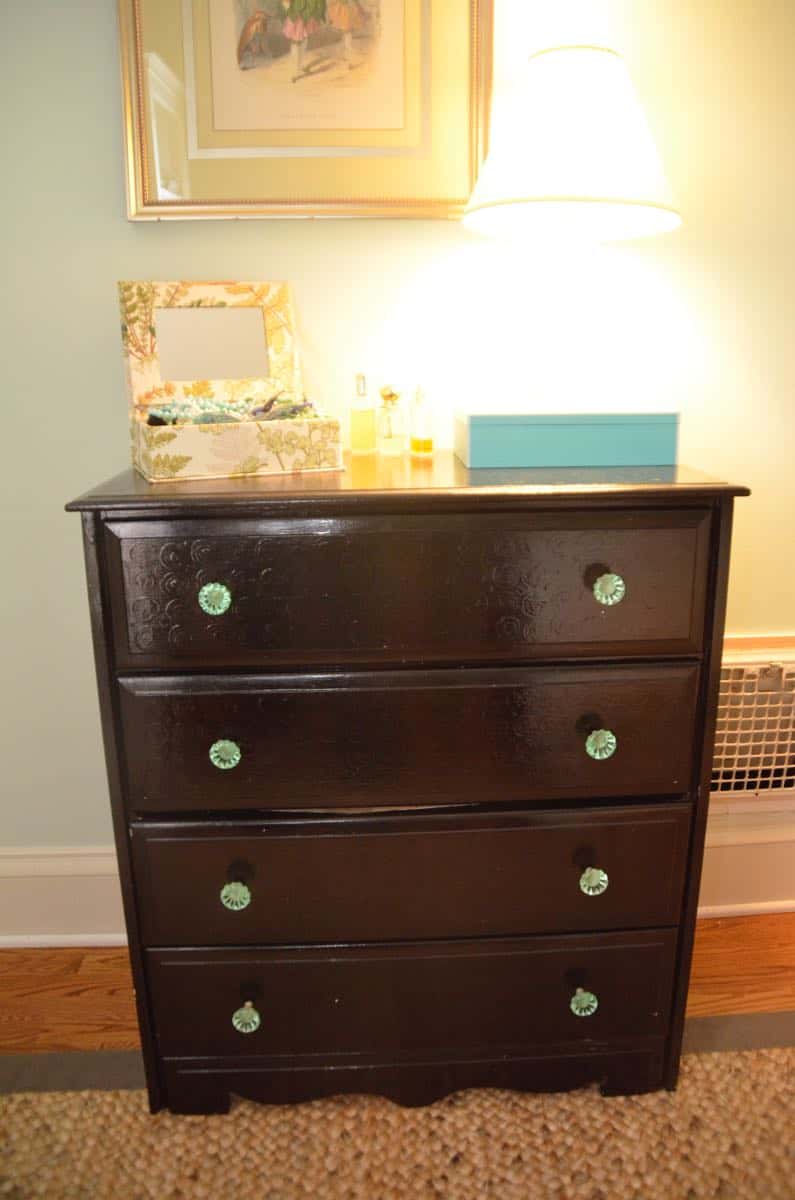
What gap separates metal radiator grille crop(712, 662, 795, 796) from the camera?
1805 mm

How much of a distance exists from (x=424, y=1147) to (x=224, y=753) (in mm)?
725

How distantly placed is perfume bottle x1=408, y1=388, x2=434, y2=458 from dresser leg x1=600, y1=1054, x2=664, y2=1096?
1.07 m

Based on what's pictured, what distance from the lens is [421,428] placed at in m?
1.45

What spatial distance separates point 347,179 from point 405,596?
0.83 meters

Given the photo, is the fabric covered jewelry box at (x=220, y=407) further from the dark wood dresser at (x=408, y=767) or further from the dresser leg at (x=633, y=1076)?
the dresser leg at (x=633, y=1076)

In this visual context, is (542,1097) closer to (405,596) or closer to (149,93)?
(405,596)

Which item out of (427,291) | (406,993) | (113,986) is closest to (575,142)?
(427,291)

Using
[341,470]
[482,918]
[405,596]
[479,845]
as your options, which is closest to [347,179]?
[341,470]

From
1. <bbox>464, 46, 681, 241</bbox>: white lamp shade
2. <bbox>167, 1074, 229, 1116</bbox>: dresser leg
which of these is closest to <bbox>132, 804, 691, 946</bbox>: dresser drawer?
<bbox>167, 1074, 229, 1116</bbox>: dresser leg

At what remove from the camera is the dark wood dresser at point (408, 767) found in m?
1.18

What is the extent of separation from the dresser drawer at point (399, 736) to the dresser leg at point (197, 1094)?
0.48m

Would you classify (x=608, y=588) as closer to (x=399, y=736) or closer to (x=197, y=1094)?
(x=399, y=736)

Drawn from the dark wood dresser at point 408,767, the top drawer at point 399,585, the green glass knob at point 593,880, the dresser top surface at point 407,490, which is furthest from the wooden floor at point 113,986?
the dresser top surface at point 407,490

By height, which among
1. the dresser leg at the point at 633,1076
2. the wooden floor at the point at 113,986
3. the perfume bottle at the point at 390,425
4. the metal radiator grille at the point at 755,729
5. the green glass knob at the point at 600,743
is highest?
the perfume bottle at the point at 390,425
